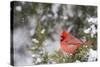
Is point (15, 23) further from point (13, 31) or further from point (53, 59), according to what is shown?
point (53, 59)

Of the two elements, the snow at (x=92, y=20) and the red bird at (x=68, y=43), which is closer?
the red bird at (x=68, y=43)

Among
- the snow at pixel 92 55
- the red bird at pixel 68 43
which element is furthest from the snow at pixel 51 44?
the snow at pixel 92 55

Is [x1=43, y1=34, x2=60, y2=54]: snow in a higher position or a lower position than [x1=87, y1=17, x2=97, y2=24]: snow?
lower

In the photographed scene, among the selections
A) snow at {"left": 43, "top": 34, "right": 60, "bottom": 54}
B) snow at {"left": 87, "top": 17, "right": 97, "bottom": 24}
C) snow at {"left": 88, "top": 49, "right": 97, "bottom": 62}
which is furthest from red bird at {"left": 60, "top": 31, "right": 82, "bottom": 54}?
snow at {"left": 87, "top": 17, "right": 97, "bottom": 24}

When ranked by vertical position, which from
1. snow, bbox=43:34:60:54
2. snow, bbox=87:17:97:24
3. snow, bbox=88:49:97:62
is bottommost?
snow, bbox=88:49:97:62

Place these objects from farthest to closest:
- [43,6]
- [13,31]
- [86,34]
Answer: [86,34]
[43,6]
[13,31]

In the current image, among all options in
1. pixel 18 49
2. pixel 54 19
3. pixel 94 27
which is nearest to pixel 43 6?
pixel 54 19

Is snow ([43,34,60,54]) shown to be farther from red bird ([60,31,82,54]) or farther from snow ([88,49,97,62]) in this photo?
snow ([88,49,97,62])

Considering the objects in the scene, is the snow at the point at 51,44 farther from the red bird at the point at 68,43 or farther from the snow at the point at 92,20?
the snow at the point at 92,20
